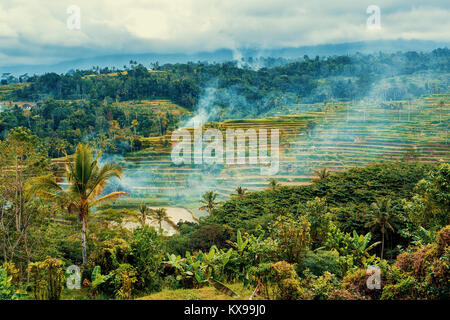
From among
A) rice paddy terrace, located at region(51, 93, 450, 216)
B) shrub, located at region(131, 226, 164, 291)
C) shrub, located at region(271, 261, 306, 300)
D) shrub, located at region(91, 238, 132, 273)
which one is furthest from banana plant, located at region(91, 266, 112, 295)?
rice paddy terrace, located at region(51, 93, 450, 216)

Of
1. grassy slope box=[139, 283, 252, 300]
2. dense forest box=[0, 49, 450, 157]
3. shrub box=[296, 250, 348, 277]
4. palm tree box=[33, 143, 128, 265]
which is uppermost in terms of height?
dense forest box=[0, 49, 450, 157]

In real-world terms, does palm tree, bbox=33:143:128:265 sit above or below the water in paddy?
above

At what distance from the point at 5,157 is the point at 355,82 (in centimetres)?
8908

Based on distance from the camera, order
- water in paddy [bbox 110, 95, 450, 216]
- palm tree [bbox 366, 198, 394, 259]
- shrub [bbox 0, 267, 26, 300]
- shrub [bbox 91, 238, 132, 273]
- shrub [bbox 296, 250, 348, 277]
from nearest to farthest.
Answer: shrub [bbox 0, 267, 26, 300], shrub [bbox 91, 238, 132, 273], shrub [bbox 296, 250, 348, 277], palm tree [bbox 366, 198, 394, 259], water in paddy [bbox 110, 95, 450, 216]

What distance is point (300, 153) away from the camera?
50.4 metres

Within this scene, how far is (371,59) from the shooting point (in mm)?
109250

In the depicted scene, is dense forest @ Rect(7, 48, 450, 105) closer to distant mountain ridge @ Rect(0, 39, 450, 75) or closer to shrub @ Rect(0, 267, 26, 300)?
distant mountain ridge @ Rect(0, 39, 450, 75)

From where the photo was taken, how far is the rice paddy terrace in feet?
147

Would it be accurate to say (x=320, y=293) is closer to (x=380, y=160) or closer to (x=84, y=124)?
(x=380, y=160)

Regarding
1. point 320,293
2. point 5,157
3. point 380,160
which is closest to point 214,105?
point 380,160

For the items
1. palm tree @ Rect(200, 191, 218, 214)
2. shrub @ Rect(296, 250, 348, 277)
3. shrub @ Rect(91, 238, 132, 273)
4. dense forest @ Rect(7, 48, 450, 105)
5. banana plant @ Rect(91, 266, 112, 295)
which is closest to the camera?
banana plant @ Rect(91, 266, 112, 295)

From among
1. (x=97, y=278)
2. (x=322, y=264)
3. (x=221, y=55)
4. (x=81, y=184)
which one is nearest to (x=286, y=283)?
(x=322, y=264)
